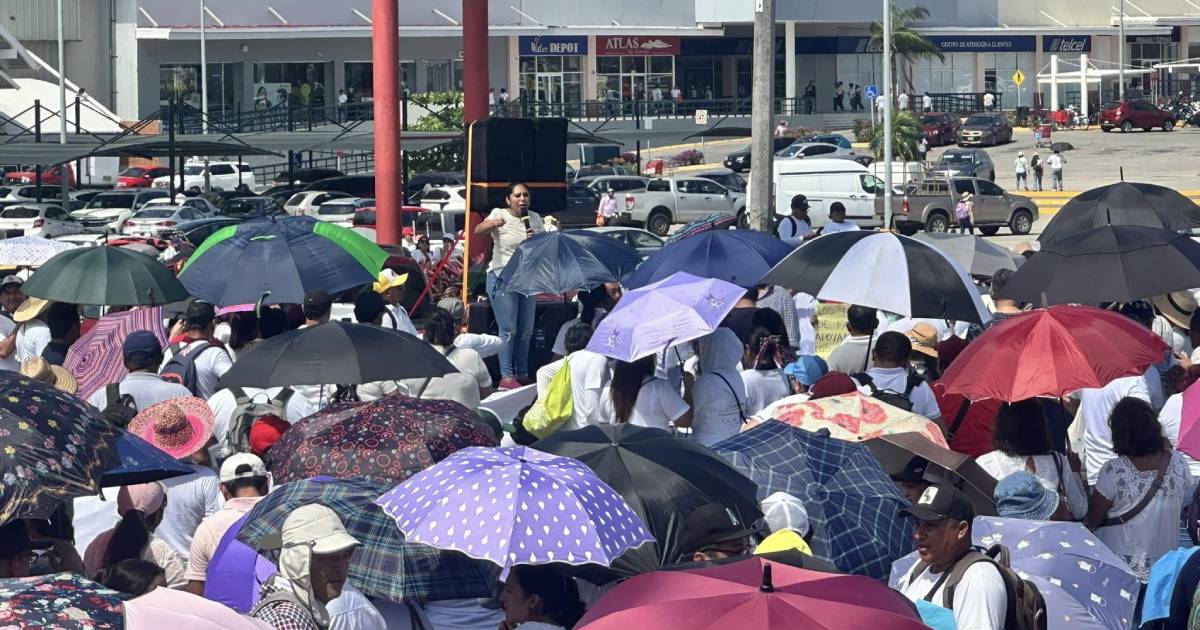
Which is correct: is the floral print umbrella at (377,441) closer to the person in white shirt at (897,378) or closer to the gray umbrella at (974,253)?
the person in white shirt at (897,378)

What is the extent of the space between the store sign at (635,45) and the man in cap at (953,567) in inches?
2705

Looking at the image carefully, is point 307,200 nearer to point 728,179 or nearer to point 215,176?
point 728,179

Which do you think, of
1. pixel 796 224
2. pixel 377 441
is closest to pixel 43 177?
pixel 796 224

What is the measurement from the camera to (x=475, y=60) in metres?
26.0

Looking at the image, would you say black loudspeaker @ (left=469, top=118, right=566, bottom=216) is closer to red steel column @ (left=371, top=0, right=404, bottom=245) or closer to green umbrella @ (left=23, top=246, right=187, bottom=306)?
red steel column @ (left=371, top=0, right=404, bottom=245)

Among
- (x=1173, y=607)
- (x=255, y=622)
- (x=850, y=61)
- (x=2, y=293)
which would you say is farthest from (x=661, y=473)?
(x=850, y=61)

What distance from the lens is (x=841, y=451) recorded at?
765cm

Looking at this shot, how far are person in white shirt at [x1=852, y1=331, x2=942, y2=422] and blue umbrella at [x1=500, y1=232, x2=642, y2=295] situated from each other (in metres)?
4.18

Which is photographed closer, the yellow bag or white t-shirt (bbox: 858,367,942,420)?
white t-shirt (bbox: 858,367,942,420)

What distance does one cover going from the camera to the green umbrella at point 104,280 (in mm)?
12227

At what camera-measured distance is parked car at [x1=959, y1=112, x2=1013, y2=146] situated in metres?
63.8

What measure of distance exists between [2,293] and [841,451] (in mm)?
8067

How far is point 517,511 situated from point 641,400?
2.98 metres

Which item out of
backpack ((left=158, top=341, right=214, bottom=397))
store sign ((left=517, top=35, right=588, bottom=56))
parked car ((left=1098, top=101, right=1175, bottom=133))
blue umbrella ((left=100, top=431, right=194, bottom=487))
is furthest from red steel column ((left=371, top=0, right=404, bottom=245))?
store sign ((left=517, top=35, right=588, bottom=56))
